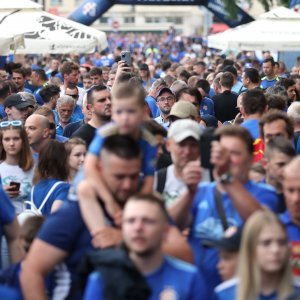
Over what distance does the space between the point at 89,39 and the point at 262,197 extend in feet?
48.4

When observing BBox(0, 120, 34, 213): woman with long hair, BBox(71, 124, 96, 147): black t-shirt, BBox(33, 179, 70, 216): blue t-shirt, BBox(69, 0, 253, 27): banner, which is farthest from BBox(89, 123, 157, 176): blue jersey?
BBox(69, 0, 253, 27): banner

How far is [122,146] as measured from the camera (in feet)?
19.4

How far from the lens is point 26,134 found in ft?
32.1

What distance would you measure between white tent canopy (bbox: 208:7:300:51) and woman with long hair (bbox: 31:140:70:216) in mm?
11378

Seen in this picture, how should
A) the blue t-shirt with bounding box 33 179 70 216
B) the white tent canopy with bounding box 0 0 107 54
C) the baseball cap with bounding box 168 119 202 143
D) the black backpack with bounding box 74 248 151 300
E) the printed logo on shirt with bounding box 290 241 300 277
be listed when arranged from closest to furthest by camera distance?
the black backpack with bounding box 74 248 151 300, the printed logo on shirt with bounding box 290 241 300 277, the baseball cap with bounding box 168 119 202 143, the blue t-shirt with bounding box 33 179 70 216, the white tent canopy with bounding box 0 0 107 54

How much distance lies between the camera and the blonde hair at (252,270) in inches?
208

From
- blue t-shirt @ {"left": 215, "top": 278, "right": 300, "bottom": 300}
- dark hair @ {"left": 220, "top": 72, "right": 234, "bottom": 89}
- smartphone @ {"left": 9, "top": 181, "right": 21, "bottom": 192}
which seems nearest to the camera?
blue t-shirt @ {"left": 215, "top": 278, "right": 300, "bottom": 300}

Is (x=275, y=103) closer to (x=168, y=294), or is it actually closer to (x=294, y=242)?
(x=294, y=242)

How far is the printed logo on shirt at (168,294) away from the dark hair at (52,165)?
3.67 m

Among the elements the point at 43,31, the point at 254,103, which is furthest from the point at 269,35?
the point at 254,103

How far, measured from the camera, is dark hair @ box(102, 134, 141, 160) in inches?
231

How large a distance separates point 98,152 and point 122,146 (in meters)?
0.26

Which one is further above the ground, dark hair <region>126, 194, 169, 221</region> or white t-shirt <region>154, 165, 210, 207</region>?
dark hair <region>126, 194, 169, 221</region>

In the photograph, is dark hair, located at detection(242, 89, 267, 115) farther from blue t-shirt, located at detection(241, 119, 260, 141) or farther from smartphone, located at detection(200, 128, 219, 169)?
smartphone, located at detection(200, 128, 219, 169)
